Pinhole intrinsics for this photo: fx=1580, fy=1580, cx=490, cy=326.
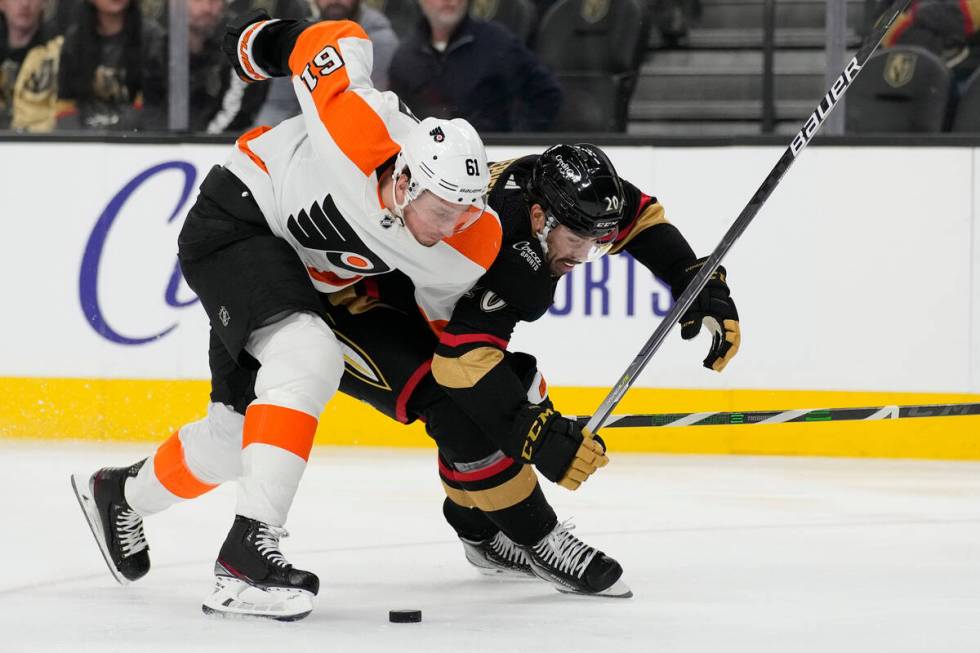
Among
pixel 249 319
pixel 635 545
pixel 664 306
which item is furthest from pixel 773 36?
pixel 249 319

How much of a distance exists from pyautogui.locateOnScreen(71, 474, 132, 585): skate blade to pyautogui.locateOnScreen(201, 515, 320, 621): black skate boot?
0.48 metres

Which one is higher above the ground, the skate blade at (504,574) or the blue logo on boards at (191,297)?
the blue logo on boards at (191,297)

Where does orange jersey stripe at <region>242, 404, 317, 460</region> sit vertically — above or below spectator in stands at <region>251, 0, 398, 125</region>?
below

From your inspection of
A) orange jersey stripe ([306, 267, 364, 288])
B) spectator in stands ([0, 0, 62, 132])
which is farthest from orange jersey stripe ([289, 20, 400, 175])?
spectator in stands ([0, 0, 62, 132])

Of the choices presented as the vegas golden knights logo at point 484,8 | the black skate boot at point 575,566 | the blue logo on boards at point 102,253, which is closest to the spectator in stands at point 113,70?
the blue logo on boards at point 102,253

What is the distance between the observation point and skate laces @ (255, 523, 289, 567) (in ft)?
8.96

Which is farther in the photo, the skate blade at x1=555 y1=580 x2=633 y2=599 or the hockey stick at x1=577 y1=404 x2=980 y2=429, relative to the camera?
the hockey stick at x1=577 y1=404 x2=980 y2=429

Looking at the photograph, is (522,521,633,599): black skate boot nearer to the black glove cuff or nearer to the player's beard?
the black glove cuff

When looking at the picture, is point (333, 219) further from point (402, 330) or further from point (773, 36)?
point (773, 36)

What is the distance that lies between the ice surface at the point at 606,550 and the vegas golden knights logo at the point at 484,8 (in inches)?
60.7

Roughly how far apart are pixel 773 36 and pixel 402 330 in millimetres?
2706

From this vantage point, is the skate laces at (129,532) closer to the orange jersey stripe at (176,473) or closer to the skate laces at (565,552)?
the orange jersey stripe at (176,473)

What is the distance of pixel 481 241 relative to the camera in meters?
2.89

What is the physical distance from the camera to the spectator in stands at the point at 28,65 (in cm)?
566
